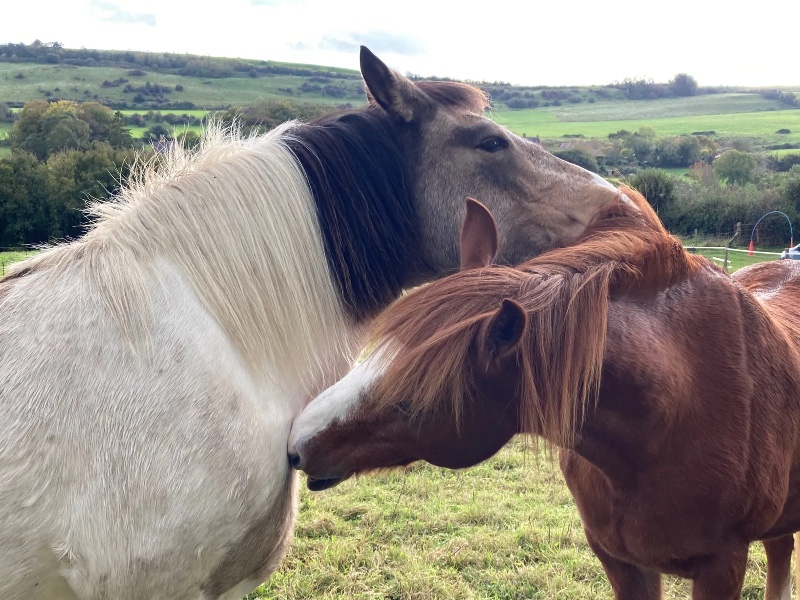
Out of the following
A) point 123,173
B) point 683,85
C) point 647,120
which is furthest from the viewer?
point 683,85

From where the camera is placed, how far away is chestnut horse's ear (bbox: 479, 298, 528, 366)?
158cm

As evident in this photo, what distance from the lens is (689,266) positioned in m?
2.20

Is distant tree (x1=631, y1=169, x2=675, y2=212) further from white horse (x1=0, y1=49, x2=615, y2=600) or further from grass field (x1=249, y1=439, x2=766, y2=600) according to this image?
white horse (x1=0, y1=49, x2=615, y2=600)

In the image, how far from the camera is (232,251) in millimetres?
1964

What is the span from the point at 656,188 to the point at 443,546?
21930 mm

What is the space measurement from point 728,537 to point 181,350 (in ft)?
6.43

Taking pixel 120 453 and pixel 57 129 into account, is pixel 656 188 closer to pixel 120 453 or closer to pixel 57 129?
pixel 120 453

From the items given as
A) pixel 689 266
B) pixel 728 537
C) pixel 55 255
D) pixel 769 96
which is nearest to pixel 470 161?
pixel 689 266

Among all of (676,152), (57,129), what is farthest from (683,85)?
(57,129)

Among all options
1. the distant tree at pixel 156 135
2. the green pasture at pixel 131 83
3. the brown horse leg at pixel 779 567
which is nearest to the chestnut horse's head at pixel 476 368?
the distant tree at pixel 156 135

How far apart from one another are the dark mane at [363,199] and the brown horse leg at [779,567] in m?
2.64

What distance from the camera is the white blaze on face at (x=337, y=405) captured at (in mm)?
1843

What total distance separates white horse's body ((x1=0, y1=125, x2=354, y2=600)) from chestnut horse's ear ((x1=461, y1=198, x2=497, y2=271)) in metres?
0.62

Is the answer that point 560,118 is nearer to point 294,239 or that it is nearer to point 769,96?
point 769,96
